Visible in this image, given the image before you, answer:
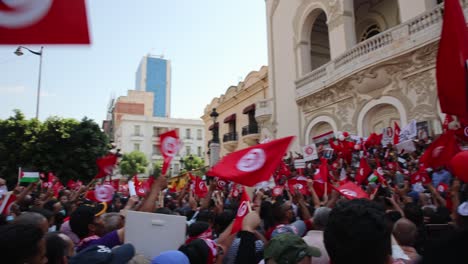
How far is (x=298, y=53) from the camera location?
1838 centimetres

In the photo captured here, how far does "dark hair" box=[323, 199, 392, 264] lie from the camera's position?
1.45m

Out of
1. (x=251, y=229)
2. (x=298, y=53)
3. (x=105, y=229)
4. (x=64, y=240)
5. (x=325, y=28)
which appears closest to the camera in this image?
(x=64, y=240)

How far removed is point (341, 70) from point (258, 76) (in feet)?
36.2

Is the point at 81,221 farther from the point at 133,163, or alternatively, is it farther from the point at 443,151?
the point at 133,163

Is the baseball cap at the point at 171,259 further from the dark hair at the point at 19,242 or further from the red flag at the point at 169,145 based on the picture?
the red flag at the point at 169,145

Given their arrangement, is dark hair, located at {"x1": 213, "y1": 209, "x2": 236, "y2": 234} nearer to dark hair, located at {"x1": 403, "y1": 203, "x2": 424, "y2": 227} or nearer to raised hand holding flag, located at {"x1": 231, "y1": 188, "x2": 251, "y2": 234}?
raised hand holding flag, located at {"x1": 231, "y1": 188, "x2": 251, "y2": 234}

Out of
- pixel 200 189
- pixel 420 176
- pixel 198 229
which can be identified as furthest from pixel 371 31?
pixel 198 229

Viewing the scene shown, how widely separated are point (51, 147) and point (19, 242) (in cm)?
2486

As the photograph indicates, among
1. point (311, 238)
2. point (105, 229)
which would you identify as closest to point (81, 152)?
point (105, 229)

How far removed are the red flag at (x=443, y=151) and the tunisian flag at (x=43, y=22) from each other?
5352 millimetres

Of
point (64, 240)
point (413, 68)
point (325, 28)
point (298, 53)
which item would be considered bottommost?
point (64, 240)

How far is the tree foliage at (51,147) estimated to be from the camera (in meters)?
23.3

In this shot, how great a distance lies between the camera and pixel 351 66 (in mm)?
13820

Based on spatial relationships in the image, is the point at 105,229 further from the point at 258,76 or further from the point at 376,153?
the point at 258,76
